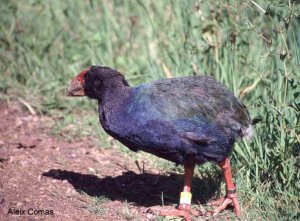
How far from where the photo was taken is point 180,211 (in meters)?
4.09

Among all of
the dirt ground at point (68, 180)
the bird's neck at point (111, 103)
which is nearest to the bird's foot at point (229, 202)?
the dirt ground at point (68, 180)

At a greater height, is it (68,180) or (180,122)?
(180,122)

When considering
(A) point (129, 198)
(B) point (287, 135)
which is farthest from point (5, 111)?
(B) point (287, 135)

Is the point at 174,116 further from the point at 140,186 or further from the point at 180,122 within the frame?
the point at 140,186

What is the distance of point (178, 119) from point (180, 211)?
0.68 m

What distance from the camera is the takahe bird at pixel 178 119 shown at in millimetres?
3836

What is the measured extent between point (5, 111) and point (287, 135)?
280cm

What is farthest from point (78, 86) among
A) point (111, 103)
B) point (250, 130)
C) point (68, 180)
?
point (250, 130)

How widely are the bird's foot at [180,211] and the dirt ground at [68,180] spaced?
6 cm

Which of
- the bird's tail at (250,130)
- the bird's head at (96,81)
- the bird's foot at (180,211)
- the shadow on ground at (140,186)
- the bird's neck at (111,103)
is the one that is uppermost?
the bird's head at (96,81)

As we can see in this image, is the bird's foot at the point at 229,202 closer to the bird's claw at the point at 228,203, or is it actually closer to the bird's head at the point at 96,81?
the bird's claw at the point at 228,203

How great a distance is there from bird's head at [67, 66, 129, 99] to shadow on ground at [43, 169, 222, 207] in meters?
0.72

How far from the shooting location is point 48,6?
6.75 meters

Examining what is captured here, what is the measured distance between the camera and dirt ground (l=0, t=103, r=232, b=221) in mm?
4059
